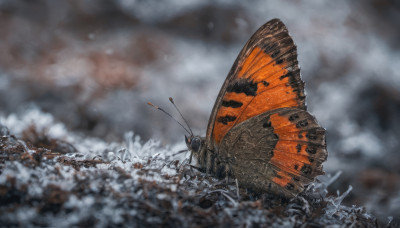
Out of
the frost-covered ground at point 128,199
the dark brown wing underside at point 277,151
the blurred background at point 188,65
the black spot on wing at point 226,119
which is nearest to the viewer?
the frost-covered ground at point 128,199

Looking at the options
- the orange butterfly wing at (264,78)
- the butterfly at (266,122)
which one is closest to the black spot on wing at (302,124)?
the butterfly at (266,122)

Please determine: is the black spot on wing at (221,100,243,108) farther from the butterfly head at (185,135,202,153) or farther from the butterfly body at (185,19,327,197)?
the butterfly head at (185,135,202,153)

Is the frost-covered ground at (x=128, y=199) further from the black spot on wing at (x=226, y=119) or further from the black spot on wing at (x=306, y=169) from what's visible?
the black spot on wing at (x=226, y=119)

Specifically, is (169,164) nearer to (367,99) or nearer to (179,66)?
(179,66)

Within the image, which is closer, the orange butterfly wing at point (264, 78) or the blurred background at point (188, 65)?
the orange butterfly wing at point (264, 78)

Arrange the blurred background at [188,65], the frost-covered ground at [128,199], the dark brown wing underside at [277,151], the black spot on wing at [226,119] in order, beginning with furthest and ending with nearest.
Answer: the blurred background at [188,65] < the black spot on wing at [226,119] < the dark brown wing underside at [277,151] < the frost-covered ground at [128,199]

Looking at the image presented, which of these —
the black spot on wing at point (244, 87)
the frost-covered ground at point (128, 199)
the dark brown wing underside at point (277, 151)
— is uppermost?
the black spot on wing at point (244, 87)

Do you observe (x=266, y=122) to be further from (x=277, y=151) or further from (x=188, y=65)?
(x=188, y=65)

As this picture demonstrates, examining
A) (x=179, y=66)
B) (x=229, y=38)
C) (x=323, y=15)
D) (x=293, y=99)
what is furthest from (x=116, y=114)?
(x=323, y=15)

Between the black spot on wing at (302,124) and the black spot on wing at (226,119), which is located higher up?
the black spot on wing at (226,119)
